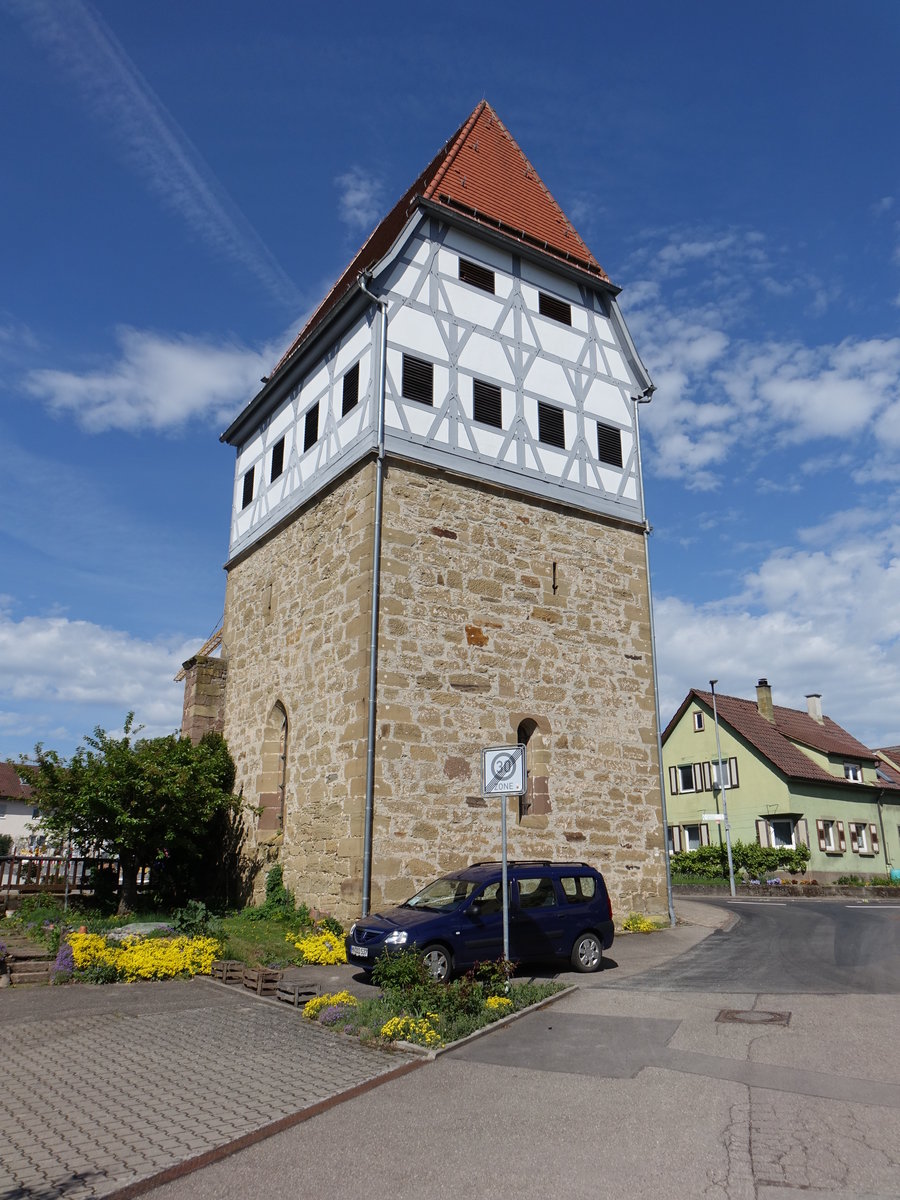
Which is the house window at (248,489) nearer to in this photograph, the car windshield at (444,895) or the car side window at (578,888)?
the car windshield at (444,895)

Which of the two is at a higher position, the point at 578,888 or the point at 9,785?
the point at 9,785

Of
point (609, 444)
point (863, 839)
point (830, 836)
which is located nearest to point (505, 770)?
point (609, 444)

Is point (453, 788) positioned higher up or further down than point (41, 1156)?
higher up

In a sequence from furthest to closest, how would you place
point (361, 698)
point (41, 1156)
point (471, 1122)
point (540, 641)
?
1. point (540, 641)
2. point (361, 698)
3. point (471, 1122)
4. point (41, 1156)

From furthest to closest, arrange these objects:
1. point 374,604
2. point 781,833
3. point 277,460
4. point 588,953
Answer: point 781,833 < point 277,460 < point 374,604 < point 588,953

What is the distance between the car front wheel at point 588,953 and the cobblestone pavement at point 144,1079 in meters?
3.79

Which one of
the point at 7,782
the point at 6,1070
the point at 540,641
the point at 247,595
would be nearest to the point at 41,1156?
the point at 6,1070

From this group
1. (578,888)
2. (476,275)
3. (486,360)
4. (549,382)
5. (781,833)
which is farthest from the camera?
(781,833)

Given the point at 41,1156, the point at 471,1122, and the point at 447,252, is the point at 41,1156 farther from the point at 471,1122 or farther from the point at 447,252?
the point at 447,252

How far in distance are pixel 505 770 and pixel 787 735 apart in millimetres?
34758

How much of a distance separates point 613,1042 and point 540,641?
8.74 metres

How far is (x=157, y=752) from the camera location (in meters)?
16.2

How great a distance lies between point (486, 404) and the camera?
16094 mm

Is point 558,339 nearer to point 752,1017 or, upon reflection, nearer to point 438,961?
point 438,961
